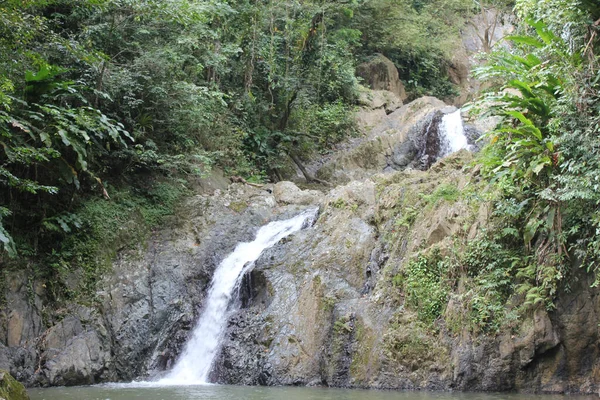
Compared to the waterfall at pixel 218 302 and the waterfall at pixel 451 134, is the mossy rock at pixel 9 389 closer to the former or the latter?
the waterfall at pixel 218 302

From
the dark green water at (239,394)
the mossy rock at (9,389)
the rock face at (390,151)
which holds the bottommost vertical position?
the dark green water at (239,394)

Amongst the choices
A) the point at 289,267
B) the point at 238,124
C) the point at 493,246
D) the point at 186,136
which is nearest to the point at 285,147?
the point at 238,124

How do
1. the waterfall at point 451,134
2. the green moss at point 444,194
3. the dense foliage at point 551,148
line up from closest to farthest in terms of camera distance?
the dense foliage at point 551,148 → the green moss at point 444,194 → the waterfall at point 451,134

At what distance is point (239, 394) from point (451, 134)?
44.5 feet

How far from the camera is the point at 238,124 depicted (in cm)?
1889

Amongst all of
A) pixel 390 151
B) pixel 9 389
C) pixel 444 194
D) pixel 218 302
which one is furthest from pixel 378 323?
pixel 390 151

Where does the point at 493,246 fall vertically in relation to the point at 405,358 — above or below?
above

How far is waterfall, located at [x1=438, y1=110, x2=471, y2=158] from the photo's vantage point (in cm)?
1889

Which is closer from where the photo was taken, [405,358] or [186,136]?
[405,358]

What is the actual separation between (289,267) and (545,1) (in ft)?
22.8

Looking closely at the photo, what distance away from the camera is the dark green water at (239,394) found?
7.90 meters

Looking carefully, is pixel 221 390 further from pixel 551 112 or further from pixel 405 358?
pixel 551 112

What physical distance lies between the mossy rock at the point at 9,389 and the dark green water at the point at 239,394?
5.40 feet

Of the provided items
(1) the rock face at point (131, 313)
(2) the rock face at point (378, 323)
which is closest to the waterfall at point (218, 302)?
(1) the rock face at point (131, 313)
